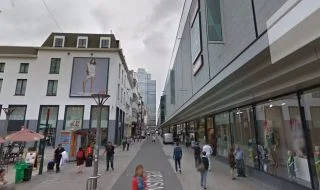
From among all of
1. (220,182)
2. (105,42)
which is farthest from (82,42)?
(220,182)

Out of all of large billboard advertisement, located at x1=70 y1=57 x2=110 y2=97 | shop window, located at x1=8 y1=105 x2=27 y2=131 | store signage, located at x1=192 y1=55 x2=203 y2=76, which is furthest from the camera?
large billboard advertisement, located at x1=70 y1=57 x2=110 y2=97

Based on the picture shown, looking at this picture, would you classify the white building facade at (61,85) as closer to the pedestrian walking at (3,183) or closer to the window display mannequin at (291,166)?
the pedestrian walking at (3,183)

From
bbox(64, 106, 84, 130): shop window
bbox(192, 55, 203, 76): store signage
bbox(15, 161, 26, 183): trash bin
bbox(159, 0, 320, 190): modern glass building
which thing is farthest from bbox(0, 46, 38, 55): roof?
bbox(159, 0, 320, 190): modern glass building

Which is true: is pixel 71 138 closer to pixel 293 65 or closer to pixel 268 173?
pixel 268 173

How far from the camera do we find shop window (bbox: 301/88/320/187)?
24.0ft

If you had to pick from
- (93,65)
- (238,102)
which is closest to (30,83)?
(93,65)

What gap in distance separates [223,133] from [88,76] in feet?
78.7

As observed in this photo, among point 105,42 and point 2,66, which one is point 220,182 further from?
point 2,66

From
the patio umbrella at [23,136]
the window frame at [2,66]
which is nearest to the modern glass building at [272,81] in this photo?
the patio umbrella at [23,136]

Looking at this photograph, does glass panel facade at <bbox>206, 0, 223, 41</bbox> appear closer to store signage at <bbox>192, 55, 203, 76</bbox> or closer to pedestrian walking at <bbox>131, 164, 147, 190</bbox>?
store signage at <bbox>192, 55, 203, 76</bbox>

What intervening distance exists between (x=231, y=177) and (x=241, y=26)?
8.31m

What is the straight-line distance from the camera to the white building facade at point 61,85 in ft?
104

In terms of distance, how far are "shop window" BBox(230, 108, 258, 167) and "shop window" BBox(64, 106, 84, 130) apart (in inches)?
967

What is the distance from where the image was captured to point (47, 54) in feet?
111
